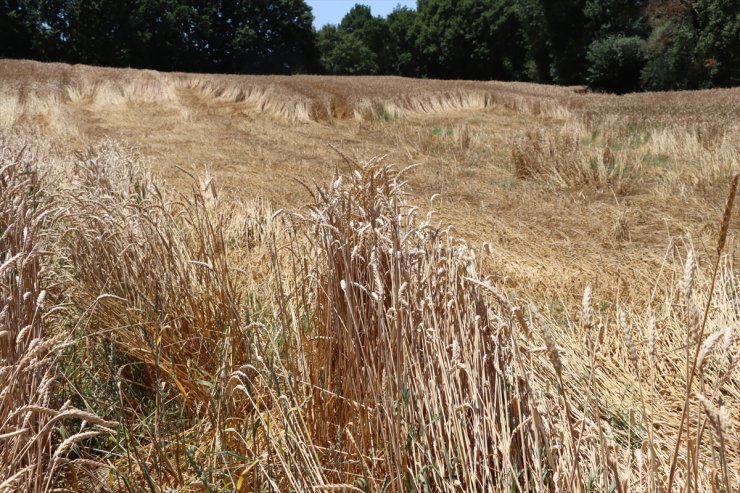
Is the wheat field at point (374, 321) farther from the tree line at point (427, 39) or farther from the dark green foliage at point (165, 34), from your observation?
the dark green foliage at point (165, 34)

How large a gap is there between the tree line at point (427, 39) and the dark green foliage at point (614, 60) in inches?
1.9

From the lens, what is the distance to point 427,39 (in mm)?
48469

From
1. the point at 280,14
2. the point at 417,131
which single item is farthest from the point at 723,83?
the point at 280,14

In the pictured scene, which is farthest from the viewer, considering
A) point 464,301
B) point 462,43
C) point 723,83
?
point 462,43

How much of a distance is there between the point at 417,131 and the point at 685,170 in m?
4.36

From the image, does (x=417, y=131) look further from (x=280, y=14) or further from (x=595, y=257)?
(x=280, y=14)

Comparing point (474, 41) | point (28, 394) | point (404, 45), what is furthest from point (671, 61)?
point (404, 45)

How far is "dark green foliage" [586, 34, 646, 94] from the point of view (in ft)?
82.9

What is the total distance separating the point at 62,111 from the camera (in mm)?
11352

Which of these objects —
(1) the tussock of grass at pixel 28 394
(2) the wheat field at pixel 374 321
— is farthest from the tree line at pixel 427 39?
(1) the tussock of grass at pixel 28 394

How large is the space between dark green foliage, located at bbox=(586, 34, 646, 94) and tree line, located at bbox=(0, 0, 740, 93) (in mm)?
49

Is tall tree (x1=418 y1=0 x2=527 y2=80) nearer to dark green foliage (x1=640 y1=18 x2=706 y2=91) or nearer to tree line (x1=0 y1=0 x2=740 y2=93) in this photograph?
tree line (x1=0 y1=0 x2=740 y2=93)

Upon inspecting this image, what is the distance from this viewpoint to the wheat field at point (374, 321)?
139 cm

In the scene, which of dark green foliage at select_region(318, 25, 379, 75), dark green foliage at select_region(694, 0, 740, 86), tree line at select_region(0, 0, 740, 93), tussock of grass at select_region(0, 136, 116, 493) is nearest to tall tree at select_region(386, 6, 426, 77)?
tree line at select_region(0, 0, 740, 93)
